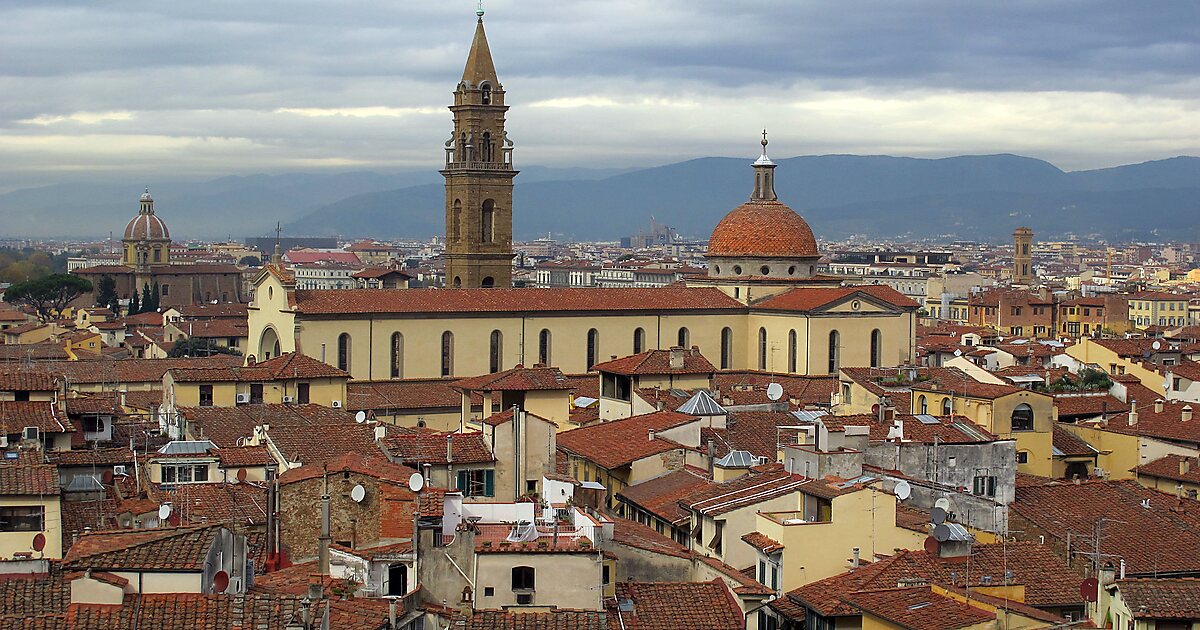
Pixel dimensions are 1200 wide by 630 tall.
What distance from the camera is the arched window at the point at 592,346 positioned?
55.5 metres

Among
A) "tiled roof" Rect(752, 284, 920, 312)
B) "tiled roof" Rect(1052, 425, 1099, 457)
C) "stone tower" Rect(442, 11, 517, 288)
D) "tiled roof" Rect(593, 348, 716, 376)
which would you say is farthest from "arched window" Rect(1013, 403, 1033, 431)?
"stone tower" Rect(442, 11, 517, 288)

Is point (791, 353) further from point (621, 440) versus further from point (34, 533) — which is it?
point (34, 533)

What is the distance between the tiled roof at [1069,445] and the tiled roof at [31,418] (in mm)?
18680

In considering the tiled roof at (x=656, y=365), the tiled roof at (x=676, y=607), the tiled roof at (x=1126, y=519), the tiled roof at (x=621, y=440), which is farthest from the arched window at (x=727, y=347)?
the tiled roof at (x=676, y=607)

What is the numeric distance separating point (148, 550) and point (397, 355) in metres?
36.6

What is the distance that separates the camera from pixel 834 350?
55906mm

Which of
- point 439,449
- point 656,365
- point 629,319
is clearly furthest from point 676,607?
point 629,319

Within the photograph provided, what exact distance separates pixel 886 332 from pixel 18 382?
1272 inches

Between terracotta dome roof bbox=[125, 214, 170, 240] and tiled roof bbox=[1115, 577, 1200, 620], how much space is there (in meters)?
128

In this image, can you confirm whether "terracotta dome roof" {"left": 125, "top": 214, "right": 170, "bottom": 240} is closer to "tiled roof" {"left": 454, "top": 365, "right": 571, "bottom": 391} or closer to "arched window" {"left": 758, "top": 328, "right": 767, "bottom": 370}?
"arched window" {"left": 758, "top": 328, "right": 767, "bottom": 370}

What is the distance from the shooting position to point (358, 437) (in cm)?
2831

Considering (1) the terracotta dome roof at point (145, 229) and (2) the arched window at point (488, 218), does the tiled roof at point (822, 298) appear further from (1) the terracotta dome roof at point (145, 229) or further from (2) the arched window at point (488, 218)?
(1) the terracotta dome roof at point (145, 229)

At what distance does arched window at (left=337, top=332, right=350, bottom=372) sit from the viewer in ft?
169

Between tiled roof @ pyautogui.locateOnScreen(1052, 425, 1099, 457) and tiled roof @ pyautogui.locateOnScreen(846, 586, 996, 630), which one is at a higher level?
tiled roof @ pyautogui.locateOnScreen(846, 586, 996, 630)
